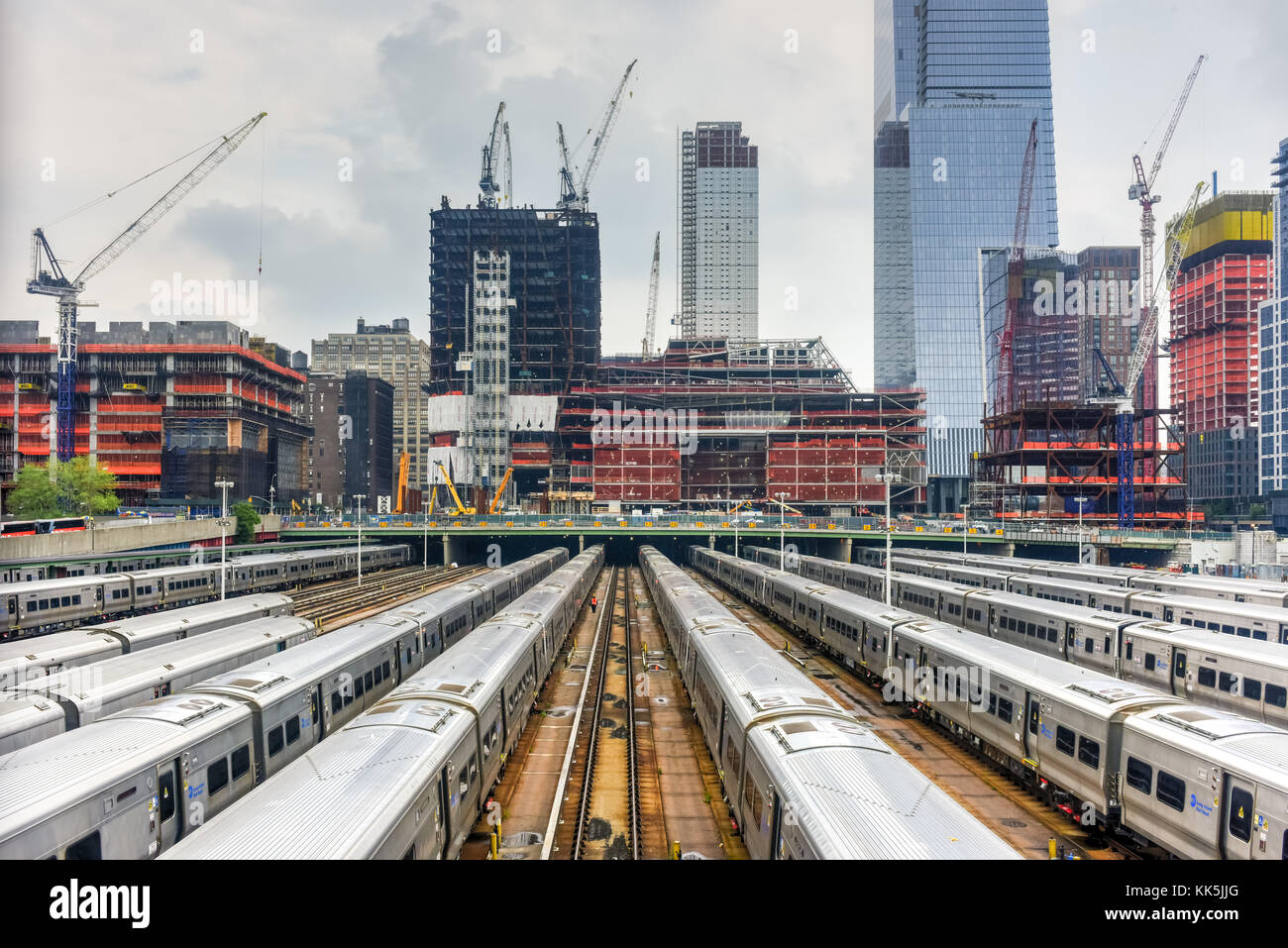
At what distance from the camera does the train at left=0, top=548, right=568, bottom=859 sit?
948 centimetres

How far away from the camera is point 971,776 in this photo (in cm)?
1942

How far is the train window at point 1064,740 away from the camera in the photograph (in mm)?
15828

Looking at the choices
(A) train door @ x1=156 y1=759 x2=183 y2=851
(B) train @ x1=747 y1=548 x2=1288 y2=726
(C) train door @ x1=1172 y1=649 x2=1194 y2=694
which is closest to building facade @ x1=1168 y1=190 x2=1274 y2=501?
(B) train @ x1=747 y1=548 x2=1288 y2=726

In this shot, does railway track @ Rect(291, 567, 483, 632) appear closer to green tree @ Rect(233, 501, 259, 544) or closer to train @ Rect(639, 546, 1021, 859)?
green tree @ Rect(233, 501, 259, 544)

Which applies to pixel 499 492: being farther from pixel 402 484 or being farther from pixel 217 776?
pixel 217 776

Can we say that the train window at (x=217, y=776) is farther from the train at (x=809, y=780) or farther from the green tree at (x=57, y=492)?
the green tree at (x=57, y=492)

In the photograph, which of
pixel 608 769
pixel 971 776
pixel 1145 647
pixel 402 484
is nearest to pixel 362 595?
pixel 608 769

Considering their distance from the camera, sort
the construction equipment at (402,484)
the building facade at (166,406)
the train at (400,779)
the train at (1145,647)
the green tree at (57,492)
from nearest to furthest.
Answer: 1. the train at (400,779)
2. the train at (1145,647)
3. the green tree at (57,492)
4. the construction equipment at (402,484)
5. the building facade at (166,406)

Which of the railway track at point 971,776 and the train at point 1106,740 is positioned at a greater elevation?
the train at point 1106,740

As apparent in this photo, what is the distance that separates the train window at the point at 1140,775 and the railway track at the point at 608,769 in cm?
1045

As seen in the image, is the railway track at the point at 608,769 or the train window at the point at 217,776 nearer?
the train window at the point at 217,776

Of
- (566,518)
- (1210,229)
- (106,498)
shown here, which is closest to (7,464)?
(106,498)

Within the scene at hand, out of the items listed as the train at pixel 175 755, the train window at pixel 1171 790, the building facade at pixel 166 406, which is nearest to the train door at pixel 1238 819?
the train window at pixel 1171 790

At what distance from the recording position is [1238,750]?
1196 cm
